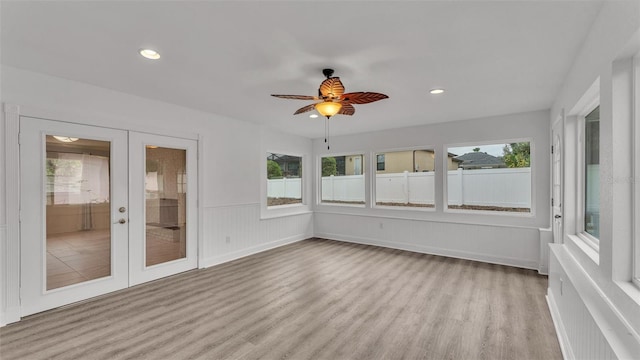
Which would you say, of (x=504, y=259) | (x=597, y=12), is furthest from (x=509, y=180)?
(x=597, y=12)

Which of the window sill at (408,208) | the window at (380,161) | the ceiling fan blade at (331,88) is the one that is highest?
the ceiling fan blade at (331,88)

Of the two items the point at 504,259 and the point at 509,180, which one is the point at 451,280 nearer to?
the point at 504,259

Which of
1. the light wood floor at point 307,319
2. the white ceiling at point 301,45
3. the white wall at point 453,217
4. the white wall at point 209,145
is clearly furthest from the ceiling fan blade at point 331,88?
the white wall at point 453,217

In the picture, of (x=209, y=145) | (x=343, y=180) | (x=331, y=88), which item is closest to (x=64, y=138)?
(x=209, y=145)

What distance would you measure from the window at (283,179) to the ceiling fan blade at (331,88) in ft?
11.3

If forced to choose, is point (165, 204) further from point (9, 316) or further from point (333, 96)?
point (333, 96)

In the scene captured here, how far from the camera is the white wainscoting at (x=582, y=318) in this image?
129 centimetres

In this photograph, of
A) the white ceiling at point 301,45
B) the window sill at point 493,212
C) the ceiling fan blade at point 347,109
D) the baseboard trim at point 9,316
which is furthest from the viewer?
the window sill at point 493,212

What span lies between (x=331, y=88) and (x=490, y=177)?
3.76 meters

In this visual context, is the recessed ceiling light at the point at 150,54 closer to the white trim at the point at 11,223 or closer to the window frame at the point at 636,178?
the white trim at the point at 11,223

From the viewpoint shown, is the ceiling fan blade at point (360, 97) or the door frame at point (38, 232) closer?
the ceiling fan blade at point (360, 97)

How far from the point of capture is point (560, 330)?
8.09 ft

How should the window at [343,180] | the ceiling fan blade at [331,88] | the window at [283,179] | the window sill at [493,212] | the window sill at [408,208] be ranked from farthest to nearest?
1. the window at [343,180]
2. the window at [283,179]
3. the window sill at [408,208]
4. the window sill at [493,212]
5. the ceiling fan blade at [331,88]

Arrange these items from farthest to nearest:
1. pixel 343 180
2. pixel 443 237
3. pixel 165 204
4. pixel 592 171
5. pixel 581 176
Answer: pixel 343 180 → pixel 443 237 → pixel 165 204 → pixel 581 176 → pixel 592 171
